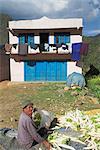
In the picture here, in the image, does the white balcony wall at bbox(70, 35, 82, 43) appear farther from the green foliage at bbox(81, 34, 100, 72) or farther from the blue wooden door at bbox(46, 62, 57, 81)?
the green foliage at bbox(81, 34, 100, 72)

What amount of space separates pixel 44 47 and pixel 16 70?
232 cm

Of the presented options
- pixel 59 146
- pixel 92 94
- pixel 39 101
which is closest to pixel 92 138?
pixel 59 146

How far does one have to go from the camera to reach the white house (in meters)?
20.2

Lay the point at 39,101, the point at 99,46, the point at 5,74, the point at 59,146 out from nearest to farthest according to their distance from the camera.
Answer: the point at 59,146 → the point at 39,101 → the point at 5,74 → the point at 99,46

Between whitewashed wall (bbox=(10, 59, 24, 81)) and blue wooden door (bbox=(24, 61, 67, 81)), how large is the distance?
0.78ft

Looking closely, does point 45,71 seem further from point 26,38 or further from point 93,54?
point 93,54

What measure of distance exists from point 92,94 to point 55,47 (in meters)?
5.64

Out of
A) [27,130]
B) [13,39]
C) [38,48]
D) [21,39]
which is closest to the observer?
[27,130]

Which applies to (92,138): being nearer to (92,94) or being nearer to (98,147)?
(98,147)

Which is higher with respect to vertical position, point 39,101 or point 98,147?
point 98,147

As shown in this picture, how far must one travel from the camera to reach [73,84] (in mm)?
17188

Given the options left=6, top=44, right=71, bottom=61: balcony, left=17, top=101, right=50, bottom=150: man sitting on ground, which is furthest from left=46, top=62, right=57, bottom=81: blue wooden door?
left=17, top=101, right=50, bottom=150: man sitting on ground

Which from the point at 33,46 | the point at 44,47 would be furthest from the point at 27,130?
the point at 44,47

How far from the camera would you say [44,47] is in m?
20.5
